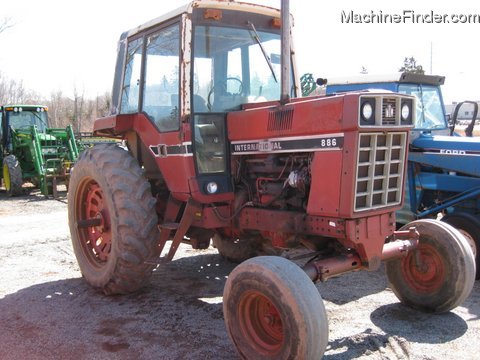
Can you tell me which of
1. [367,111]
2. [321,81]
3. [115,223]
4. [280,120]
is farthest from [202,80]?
[321,81]

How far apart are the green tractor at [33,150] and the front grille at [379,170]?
10.4m

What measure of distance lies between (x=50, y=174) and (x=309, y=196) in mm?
11039

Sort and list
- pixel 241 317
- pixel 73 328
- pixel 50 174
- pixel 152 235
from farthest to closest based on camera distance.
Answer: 1. pixel 50 174
2. pixel 152 235
3. pixel 73 328
4. pixel 241 317

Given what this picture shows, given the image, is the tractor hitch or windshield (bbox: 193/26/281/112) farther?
windshield (bbox: 193/26/281/112)

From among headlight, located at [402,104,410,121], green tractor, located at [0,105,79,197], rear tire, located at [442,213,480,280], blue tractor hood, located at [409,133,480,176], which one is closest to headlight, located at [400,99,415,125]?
headlight, located at [402,104,410,121]

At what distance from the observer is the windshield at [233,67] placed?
4527mm

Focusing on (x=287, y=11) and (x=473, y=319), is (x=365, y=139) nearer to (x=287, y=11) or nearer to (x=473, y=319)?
(x=287, y=11)

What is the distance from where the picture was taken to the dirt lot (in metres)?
3.80

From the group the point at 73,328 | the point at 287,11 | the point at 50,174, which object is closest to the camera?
the point at 287,11

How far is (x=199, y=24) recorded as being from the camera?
14.7ft

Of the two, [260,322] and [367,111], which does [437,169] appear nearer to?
[367,111]

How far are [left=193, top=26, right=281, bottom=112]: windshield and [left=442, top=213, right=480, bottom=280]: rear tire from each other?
2.63 metres

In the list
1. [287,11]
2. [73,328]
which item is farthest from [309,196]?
[73,328]

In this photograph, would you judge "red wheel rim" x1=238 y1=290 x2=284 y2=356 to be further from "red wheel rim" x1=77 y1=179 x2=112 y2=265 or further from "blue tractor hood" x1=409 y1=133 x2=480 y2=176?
"blue tractor hood" x1=409 y1=133 x2=480 y2=176
